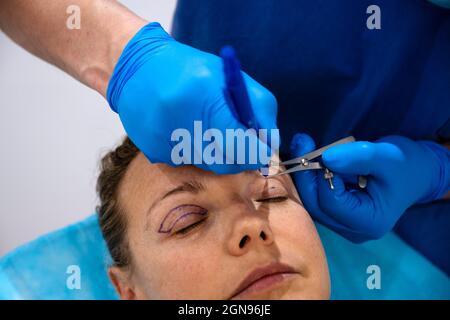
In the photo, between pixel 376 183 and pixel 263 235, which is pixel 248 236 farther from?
pixel 376 183

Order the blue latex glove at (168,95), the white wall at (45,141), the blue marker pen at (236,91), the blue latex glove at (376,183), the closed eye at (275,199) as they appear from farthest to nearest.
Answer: the white wall at (45,141), the blue latex glove at (376,183), the closed eye at (275,199), the blue latex glove at (168,95), the blue marker pen at (236,91)

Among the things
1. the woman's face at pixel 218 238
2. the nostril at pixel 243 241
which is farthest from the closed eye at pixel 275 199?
the nostril at pixel 243 241

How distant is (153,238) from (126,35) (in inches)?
15.5

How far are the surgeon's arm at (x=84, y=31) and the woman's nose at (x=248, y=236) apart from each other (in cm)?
40

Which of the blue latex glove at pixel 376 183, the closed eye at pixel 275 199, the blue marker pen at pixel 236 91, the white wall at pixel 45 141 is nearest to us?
the blue marker pen at pixel 236 91

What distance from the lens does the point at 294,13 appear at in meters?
1.13

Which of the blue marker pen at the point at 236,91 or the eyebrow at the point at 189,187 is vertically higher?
the blue marker pen at the point at 236,91

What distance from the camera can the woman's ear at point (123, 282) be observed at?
43.3 inches

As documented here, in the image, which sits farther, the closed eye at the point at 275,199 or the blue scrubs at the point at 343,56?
the blue scrubs at the point at 343,56

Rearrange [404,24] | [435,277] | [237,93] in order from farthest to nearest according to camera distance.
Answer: [435,277], [404,24], [237,93]

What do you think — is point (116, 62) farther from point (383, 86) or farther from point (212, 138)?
point (383, 86)

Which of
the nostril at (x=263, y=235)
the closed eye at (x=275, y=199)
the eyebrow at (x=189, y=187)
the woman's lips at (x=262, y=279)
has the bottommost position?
the woman's lips at (x=262, y=279)

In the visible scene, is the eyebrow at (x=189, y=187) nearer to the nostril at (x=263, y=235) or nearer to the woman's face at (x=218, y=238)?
the woman's face at (x=218, y=238)

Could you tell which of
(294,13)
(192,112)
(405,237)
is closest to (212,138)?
(192,112)
